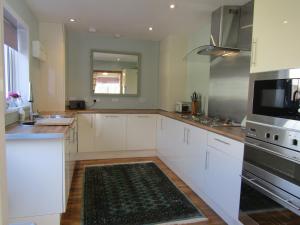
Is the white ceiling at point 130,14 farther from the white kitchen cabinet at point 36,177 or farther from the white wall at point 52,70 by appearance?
the white kitchen cabinet at point 36,177

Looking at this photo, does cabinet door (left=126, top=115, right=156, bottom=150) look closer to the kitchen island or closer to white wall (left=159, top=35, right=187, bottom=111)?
white wall (left=159, top=35, right=187, bottom=111)

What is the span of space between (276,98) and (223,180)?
3.11 ft

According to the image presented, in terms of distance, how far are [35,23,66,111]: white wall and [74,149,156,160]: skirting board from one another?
92 centimetres

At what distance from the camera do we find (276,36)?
5.21ft

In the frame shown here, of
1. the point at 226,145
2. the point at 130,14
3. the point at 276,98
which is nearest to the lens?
the point at 276,98

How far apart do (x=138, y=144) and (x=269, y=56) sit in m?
2.86

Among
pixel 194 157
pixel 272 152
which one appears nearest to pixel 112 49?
pixel 194 157

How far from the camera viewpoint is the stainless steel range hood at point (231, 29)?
8.63 feet

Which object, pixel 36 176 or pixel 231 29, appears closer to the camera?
pixel 36 176

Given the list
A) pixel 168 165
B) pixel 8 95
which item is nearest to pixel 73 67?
pixel 8 95

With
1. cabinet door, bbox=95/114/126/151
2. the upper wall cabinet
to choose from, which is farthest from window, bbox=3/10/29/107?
the upper wall cabinet

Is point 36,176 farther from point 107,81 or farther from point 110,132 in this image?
point 107,81

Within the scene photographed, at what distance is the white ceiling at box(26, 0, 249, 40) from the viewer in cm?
264

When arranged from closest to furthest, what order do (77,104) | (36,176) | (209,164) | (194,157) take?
(36,176) < (209,164) < (194,157) < (77,104)
